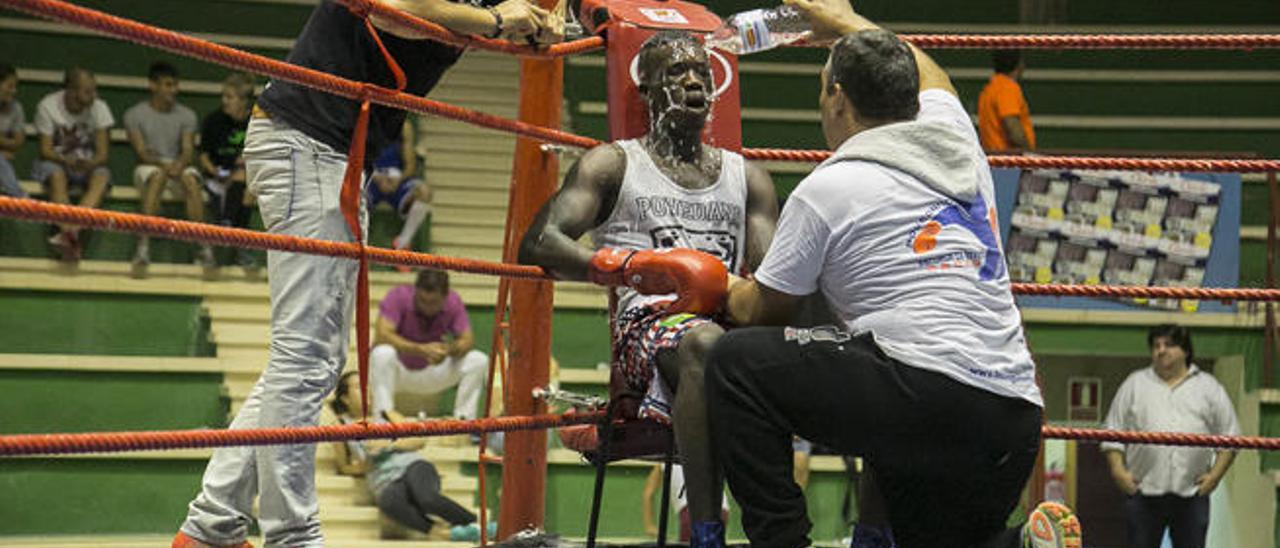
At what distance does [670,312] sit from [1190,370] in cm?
372

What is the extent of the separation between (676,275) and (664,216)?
1.45ft

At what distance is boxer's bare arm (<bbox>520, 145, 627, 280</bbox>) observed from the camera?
285 cm

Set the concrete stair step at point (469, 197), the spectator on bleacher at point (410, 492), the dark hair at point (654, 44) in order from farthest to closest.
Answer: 1. the concrete stair step at point (469, 197)
2. the spectator on bleacher at point (410, 492)
3. the dark hair at point (654, 44)

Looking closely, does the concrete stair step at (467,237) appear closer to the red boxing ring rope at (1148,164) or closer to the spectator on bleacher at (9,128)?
the spectator on bleacher at (9,128)

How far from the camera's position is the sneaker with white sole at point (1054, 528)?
2549 mm

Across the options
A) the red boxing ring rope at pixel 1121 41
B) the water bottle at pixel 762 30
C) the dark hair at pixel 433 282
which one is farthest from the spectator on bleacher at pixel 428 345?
the red boxing ring rope at pixel 1121 41

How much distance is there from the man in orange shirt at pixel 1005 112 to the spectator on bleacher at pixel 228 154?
3141 mm

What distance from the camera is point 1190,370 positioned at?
19.5ft

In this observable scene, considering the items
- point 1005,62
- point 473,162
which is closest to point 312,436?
point 1005,62

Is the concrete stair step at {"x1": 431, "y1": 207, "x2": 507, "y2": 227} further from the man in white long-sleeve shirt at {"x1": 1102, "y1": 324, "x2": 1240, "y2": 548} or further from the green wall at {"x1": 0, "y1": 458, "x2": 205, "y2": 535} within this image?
the man in white long-sleeve shirt at {"x1": 1102, "y1": 324, "x2": 1240, "y2": 548}

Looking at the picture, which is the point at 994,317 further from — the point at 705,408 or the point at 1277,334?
the point at 1277,334

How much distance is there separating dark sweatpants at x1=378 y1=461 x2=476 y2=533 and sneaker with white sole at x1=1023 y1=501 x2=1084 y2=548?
3.27 m

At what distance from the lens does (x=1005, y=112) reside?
7059 millimetres

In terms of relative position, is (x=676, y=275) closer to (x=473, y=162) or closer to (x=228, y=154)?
(x=228, y=154)
